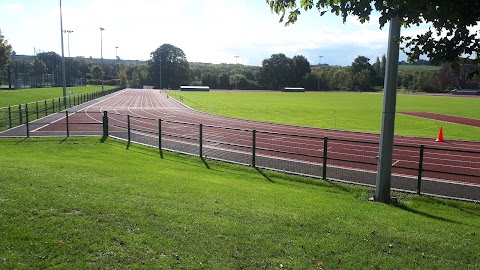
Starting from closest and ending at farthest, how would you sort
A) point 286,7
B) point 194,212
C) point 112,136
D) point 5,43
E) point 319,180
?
1. point 286,7
2. point 194,212
3. point 319,180
4. point 112,136
5. point 5,43

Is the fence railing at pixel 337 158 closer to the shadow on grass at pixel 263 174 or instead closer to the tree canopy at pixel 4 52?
the shadow on grass at pixel 263 174

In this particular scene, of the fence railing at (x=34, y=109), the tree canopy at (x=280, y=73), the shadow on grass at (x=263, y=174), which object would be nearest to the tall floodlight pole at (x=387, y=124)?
the shadow on grass at (x=263, y=174)

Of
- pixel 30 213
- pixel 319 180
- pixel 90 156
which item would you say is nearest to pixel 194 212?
pixel 30 213

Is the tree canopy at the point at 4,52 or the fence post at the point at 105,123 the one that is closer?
the fence post at the point at 105,123

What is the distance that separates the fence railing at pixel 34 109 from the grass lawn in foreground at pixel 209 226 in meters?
14.7

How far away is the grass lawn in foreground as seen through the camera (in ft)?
16.3

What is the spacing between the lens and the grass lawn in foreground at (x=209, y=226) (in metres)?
4.96

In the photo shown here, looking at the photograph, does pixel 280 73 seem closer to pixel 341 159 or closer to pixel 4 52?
pixel 4 52

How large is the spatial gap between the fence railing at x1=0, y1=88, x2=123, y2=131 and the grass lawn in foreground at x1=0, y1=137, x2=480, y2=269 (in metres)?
14.7

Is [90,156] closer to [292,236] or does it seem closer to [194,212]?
[194,212]

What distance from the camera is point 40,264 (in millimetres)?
4531

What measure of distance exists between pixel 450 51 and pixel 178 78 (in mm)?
147554

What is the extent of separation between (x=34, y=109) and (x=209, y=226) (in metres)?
33.4

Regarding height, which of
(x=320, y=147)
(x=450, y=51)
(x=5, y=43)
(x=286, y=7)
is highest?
(x=5, y=43)
